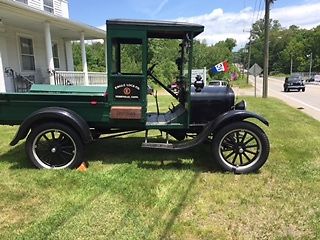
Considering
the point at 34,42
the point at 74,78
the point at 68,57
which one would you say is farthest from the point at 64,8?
the point at 74,78

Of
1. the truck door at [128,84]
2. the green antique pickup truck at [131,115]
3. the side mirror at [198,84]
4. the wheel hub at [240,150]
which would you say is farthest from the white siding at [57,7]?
the wheel hub at [240,150]

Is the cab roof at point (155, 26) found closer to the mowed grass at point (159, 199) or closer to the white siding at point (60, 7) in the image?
the mowed grass at point (159, 199)

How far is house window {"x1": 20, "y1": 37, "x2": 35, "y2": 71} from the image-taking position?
16.7 meters

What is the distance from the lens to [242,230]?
378 cm

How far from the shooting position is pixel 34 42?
1788 centimetres

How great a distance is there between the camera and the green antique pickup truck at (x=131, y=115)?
5508 millimetres

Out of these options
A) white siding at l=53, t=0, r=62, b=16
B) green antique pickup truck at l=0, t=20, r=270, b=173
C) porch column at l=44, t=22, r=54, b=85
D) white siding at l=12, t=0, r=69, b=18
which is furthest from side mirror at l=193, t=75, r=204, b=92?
white siding at l=53, t=0, r=62, b=16

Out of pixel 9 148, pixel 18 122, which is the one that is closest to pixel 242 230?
pixel 18 122

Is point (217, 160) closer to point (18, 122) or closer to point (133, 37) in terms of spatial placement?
point (133, 37)

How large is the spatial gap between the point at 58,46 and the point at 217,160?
1769 cm

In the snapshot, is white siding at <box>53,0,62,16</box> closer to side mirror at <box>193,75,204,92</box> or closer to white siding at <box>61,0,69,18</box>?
white siding at <box>61,0,69,18</box>

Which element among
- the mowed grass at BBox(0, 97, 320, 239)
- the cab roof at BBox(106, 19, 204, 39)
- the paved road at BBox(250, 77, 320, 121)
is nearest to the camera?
the mowed grass at BBox(0, 97, 320, 239)

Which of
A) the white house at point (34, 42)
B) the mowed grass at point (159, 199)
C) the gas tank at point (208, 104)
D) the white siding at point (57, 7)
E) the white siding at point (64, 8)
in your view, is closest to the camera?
the mowed grass at point (159, 199)

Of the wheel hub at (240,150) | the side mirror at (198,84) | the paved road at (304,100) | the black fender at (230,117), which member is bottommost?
the paved road at (304,100)
